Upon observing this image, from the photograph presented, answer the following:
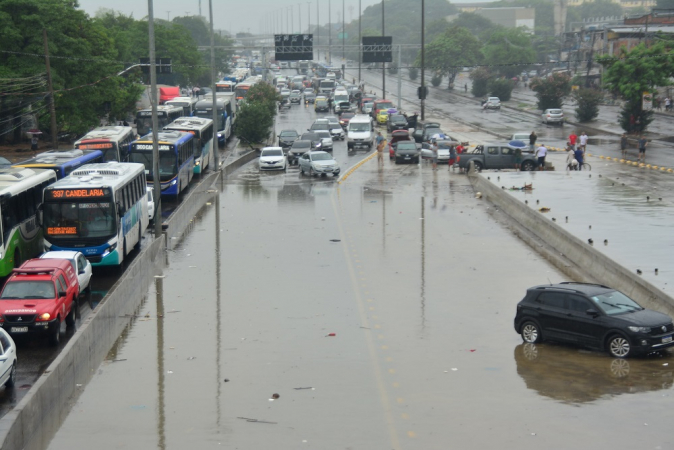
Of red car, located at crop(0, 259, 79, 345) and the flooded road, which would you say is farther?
red car, located at crop(0, 259, 79, 345)

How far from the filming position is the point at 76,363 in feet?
64.6

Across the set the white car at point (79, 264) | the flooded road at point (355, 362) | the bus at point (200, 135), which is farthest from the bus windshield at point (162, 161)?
the white car at point (79, 264)

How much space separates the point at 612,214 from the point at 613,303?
1606 cm

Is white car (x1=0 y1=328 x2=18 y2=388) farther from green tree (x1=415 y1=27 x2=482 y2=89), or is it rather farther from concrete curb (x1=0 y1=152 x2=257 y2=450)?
green tree (x1=415 y1=27 x2=482 y2=89)

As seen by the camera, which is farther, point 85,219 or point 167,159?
point 167,159

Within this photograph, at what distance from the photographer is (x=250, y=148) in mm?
70438

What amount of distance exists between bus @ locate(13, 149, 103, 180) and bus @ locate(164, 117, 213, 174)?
36.0 feet

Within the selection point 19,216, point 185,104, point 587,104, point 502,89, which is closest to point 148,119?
point 185,104

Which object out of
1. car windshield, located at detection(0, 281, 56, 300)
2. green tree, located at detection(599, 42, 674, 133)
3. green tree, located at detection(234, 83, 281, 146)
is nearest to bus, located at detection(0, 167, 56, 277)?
car windshield, located at detection(0, 281, 56, 300)

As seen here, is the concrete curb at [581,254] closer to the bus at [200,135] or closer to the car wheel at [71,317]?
the car wheel at [71,317]

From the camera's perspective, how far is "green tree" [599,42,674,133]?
70125 millimetres

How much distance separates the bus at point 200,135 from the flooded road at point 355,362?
16814 millimetres

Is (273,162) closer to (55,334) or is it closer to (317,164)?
(317,164)

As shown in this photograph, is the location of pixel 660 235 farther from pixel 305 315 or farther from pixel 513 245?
pixel 305 315
